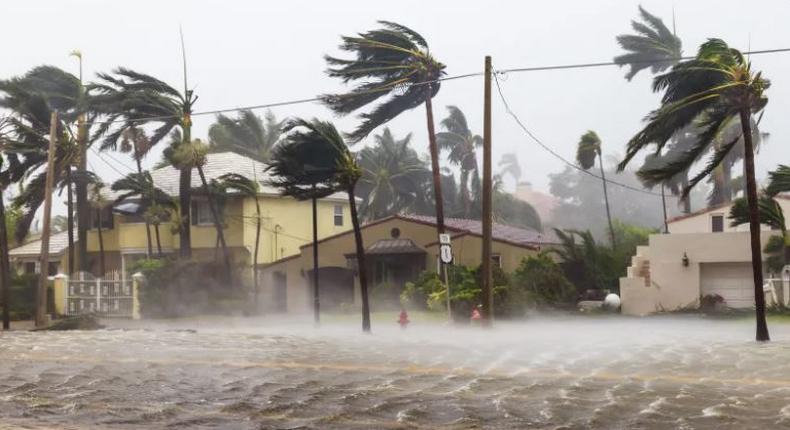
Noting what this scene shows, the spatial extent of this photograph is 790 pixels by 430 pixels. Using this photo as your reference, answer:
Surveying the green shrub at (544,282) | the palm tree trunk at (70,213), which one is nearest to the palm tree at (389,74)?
the green shrub at (544,282)

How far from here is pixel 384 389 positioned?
45.6ft

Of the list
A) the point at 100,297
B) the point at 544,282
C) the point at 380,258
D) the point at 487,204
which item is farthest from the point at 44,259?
the point at 544,282

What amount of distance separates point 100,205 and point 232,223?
288 inches

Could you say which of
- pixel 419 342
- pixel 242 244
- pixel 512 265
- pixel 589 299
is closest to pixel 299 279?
pixel 242 244

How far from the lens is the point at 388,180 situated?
205 ft

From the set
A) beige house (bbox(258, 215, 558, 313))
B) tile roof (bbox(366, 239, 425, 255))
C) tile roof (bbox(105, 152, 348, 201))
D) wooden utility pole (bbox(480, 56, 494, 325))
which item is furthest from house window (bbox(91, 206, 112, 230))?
wooden utility pole (bbox(480, 56, 494, 325))

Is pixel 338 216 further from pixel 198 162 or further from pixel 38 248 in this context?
pixel 38 248

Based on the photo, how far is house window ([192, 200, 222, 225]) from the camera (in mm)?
46094

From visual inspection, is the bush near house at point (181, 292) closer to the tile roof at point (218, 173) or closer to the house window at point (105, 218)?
the tile roof at point (218, 173)

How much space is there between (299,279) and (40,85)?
16855 mm

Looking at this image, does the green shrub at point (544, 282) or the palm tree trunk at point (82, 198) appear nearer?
the green shrub at point (544, 282)

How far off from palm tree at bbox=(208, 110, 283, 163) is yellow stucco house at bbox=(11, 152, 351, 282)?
43.4ft

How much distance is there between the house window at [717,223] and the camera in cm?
3626

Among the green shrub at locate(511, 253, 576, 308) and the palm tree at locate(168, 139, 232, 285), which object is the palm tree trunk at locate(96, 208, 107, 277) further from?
the green shrub at locate(511, 253, 576, 308)
